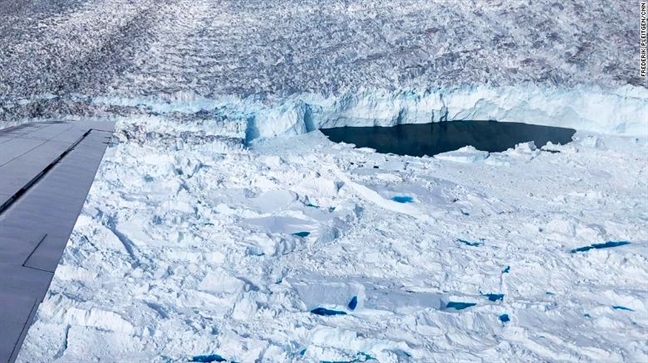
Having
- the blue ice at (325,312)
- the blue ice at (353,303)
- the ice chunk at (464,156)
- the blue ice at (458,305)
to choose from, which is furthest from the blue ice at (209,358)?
the ice chunk at (464,156)

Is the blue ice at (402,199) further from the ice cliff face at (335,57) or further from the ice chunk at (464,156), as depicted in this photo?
the ice cliff face at (335,57)

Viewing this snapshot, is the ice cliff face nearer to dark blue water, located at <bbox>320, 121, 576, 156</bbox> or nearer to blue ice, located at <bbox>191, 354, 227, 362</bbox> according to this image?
dark blue water, located at <bbox>320, 121, 576, 156</bbox>

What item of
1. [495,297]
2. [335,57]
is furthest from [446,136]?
[495,297]

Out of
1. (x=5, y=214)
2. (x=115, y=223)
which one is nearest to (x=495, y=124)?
(x=115, y=223)

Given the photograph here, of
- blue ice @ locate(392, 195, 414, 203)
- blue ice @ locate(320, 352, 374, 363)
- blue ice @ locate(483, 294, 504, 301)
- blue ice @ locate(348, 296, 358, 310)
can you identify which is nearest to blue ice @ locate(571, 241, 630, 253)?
blue ice @ locate(483, 294, 504, 301)

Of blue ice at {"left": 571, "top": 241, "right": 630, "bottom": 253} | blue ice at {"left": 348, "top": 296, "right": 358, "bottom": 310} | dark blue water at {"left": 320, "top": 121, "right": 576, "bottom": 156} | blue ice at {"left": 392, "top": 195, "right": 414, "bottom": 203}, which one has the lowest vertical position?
blue ice at {"left": 348, "top": 296, "right": 358, "bottom": 310}

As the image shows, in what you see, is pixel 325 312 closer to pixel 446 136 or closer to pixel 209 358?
pixel 209 358
